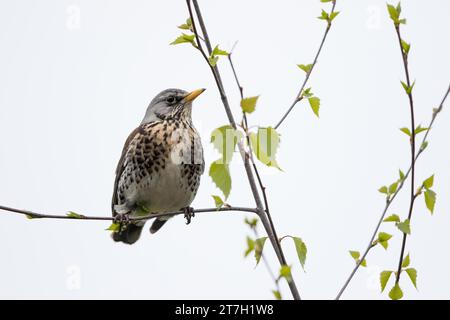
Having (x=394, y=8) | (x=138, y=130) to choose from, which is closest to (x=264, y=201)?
(x=394, y=8)

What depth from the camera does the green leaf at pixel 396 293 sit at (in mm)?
3557

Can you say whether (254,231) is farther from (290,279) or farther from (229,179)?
(229,179)

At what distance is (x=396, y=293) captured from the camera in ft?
11.7

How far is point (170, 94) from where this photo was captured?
7328mm

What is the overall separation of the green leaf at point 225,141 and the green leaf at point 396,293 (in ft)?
4.33

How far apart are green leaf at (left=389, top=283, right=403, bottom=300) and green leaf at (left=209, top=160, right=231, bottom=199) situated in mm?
1192

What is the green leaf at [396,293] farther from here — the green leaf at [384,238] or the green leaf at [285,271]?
the green leaf at [285,271]

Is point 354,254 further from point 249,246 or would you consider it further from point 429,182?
point 249,246

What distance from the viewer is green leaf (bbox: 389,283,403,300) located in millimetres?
3557

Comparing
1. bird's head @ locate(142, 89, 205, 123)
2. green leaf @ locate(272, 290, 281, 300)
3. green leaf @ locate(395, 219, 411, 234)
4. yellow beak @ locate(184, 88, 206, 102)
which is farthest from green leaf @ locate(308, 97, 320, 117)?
bird's head @ locate(142, 89, 205, 123)

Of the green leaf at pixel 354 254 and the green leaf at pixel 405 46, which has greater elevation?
the green leaf at pixel 405 46

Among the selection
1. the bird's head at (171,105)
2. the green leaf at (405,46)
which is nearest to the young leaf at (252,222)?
the green leaf at (405,46)

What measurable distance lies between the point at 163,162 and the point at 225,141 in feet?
12.8

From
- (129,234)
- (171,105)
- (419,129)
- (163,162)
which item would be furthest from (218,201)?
(129,234)
